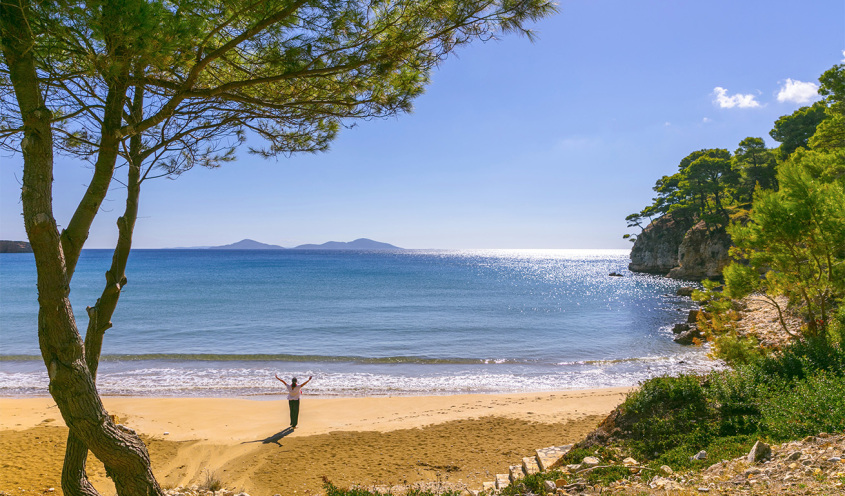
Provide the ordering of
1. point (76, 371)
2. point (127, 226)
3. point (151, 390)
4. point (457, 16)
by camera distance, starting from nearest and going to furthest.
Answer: point (76, 371)
point (457, 16)
point (127, 226)
point (151, 390)

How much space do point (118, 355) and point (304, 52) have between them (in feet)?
69.5

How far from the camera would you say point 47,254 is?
3.85 metres

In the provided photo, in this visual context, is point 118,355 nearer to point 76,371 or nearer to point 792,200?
point 76,371

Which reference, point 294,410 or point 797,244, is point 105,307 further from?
point 797,244

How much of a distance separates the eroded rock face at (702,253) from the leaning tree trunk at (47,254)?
188 feet

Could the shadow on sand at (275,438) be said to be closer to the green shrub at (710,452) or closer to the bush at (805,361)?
the green shrub at (710,452)

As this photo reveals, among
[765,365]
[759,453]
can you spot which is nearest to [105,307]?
[759,453]

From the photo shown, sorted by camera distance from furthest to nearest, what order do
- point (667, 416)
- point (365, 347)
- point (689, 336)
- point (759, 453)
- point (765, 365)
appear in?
point (689, 336) → point (365, 347) → point (765, 365) → point (667, 416) → point (759, 453)

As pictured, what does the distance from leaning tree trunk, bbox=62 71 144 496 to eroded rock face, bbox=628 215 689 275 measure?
7050 cm

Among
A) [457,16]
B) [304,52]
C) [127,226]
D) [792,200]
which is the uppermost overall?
[457,16]

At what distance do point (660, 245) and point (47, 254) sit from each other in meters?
78.4

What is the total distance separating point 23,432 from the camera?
10750 millimetres

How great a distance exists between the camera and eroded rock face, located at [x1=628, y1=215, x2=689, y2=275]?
66.2 meters

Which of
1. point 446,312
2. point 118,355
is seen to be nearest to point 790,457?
point 118,355
